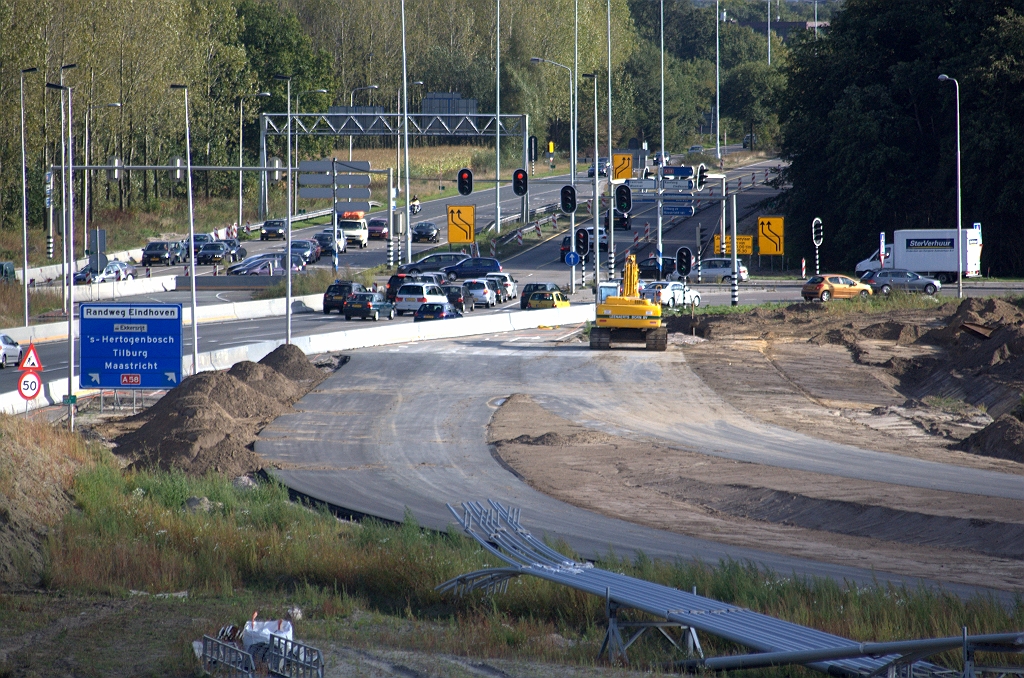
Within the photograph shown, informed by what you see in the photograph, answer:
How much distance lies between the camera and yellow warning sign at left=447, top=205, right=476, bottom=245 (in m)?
71.6

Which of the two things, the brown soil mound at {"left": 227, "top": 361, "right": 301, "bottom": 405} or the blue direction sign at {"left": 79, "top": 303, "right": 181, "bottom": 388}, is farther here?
the brown soil mound at {"left": 227, "top": 361, "right": 301, "bottom": 405}

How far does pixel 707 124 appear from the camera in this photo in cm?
15150

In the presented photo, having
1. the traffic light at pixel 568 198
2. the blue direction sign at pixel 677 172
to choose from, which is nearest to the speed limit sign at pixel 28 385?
the traffic light at pixel 568 198

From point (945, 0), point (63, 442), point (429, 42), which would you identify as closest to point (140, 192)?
point (429, 42)

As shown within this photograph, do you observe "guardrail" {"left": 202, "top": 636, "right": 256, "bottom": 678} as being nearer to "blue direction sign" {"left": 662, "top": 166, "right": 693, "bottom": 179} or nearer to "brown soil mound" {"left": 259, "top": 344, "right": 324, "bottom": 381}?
"brown soil mound" {"left": 259, "top": 344, "right": 324, "bottom": 381}

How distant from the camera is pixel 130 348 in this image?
2381 centimetres

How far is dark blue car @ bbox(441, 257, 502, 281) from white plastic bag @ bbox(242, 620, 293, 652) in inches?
2097

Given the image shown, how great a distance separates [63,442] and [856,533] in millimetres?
12902

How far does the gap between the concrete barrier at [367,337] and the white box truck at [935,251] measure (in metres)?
21.6

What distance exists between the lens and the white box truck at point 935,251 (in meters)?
60.1

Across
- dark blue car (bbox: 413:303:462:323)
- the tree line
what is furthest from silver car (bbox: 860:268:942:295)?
the tree line

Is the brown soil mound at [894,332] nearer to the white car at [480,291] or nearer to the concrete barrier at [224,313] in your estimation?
the white car at [480,291]

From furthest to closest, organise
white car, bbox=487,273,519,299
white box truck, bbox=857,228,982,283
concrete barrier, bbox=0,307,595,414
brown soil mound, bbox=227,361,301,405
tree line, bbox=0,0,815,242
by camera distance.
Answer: tree line, bbox=0,0,815,242 → white box truck, bbox=857,228,982,283 → white car, bbox=487,273,519,299 → concrete barrier, bbox=0,307,595,414 → brown soil mound, bbox=227,361,301,405

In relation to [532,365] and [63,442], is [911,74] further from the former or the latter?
[63,442]
